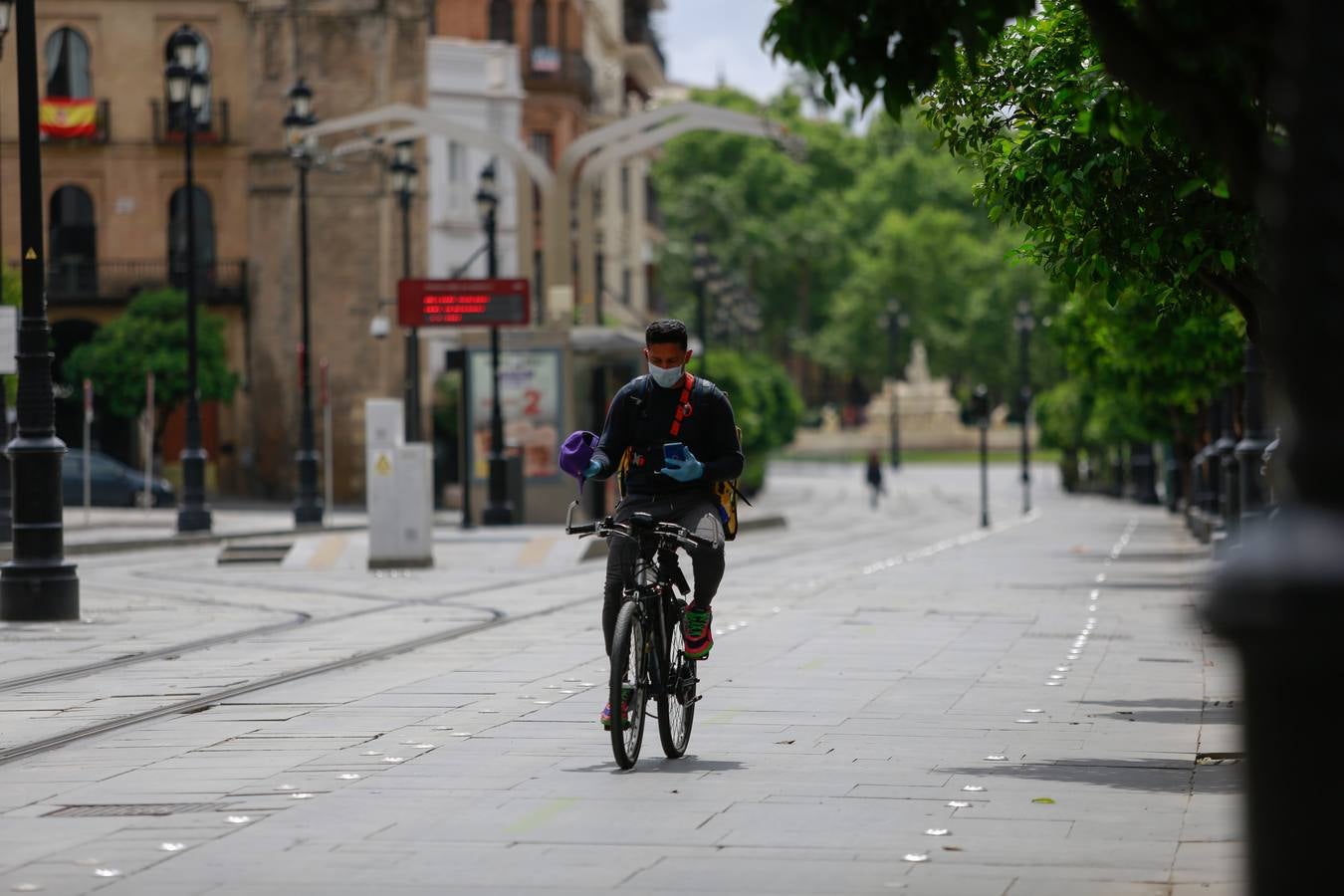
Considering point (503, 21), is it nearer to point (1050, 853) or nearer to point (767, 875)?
point (1050, 853)

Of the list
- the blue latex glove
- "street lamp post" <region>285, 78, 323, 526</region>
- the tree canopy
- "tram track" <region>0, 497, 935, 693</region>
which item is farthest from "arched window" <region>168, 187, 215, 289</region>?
the tree canopy

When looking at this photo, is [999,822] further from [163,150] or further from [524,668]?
[163,150]

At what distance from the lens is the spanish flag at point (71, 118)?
5681 centimetres

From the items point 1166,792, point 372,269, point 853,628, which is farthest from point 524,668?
point 372,269

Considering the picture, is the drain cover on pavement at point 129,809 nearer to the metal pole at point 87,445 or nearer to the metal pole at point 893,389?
the metal pole at point 87,445

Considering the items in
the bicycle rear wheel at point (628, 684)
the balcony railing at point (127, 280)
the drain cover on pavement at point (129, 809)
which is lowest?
the drain cover on pavement at point (129, 809)

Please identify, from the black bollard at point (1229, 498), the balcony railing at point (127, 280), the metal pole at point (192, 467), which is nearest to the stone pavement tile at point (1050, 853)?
the black bollard at point (1229, 498)

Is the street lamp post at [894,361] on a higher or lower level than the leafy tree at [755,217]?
lower

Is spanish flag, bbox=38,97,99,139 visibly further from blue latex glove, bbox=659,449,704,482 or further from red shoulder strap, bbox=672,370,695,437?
blue latex glove, bbox=659,449,704,482

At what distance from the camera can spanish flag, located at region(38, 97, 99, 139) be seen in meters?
56.8

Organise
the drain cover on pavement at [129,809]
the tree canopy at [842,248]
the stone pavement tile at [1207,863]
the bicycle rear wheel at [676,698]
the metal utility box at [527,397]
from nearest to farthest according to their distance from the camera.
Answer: the stone pavement tile at [1207,863], the drain cover on pavement at [129,809], the bicycle rear wheel at [676,698], the metal utility box at [527,397], the tree canopy at [842,248]

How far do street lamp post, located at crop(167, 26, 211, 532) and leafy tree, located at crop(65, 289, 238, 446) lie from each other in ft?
56.7

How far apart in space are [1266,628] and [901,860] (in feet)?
12.4

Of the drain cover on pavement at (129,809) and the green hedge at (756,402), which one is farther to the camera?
the green hedge at (756,402)
